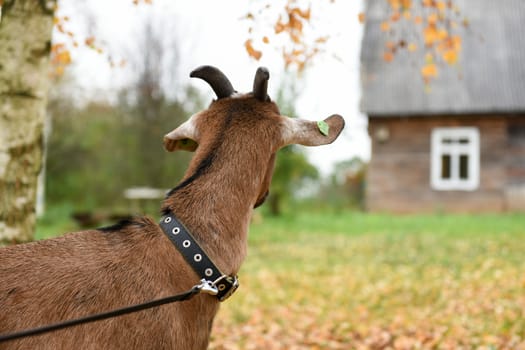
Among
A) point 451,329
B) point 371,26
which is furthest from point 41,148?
point 371,26

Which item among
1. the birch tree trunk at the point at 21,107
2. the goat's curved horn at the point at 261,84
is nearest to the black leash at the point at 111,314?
the goat's curved horn at the point at 261,84

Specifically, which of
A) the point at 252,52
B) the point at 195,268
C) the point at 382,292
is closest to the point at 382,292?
the point at 382,292

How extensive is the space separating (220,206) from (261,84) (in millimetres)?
601

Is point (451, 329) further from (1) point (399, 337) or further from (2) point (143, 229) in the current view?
(2) point (143, 229)

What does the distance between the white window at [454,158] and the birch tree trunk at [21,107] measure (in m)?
16.8

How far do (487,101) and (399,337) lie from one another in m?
15.1

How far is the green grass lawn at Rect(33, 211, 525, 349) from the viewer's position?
533 cm

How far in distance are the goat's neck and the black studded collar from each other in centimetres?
6

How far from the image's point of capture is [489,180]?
18719 millimetres

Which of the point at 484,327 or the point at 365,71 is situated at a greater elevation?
the point at 365,71

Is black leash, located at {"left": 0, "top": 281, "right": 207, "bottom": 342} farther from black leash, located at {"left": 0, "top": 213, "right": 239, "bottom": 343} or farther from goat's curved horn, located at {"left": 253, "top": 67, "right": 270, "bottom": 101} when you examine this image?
goat's curved horn, located at {"left": 253, "top": 67, "right": 270, "bottom": 101}

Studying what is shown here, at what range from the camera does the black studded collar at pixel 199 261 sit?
239cm

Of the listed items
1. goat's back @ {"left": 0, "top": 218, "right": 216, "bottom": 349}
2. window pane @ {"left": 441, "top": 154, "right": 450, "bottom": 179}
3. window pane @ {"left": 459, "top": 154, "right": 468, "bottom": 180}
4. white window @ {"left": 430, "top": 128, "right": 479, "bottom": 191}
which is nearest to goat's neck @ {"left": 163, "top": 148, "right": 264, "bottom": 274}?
goat's back @ {"left": 0, "top": 218, "right": 216, "bottom": 349}

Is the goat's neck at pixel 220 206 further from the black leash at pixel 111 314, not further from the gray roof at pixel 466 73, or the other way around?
the gray roof at pixel 466 73
